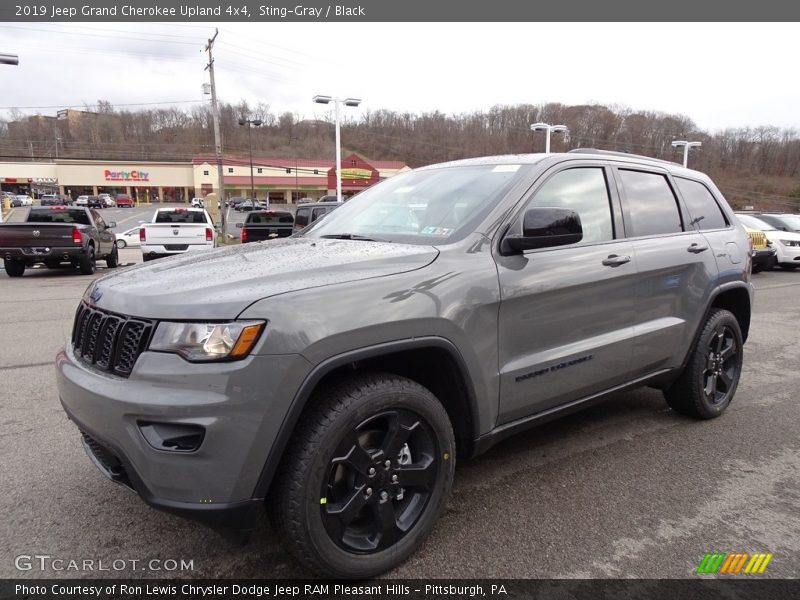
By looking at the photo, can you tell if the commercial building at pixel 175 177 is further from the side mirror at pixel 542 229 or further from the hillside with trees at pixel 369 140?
the side mirror at pixel 542 229

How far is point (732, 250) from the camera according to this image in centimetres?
415

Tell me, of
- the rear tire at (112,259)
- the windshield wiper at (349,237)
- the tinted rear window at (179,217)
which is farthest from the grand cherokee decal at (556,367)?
the rear tire at (112,259)

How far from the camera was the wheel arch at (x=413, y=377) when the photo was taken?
1979mm

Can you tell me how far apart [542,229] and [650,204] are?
1493 mm

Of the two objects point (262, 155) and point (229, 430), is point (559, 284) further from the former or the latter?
point (262, 155)

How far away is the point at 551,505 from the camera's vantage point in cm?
287

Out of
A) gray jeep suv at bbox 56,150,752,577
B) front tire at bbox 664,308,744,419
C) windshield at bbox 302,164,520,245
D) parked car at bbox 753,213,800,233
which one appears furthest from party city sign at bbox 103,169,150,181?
front tire at bbox 664,308,744,419

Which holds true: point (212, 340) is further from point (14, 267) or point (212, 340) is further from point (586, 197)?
point (14, 267)

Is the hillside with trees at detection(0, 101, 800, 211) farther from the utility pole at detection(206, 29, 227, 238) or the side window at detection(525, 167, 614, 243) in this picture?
the side window at detection(525, 167, 614, 243)

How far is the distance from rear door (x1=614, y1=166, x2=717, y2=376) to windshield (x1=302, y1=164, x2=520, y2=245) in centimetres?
101

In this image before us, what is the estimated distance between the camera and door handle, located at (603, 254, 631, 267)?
10.3ft

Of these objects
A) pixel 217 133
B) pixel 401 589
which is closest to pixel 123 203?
pixel 217 133

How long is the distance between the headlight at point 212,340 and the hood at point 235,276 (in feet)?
0.14

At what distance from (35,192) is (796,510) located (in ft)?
350
